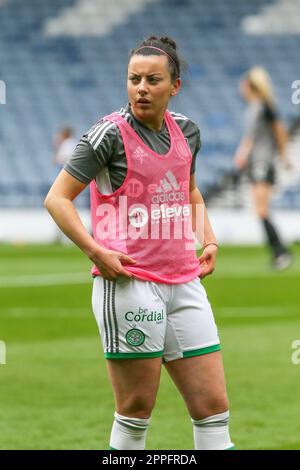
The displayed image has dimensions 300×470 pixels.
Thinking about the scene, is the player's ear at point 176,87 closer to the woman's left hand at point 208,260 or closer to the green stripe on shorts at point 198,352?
the woman's left hand at point 208,260

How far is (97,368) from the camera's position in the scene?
853 cm

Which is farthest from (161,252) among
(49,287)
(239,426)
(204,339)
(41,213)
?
(41,213)

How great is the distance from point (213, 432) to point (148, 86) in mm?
1395

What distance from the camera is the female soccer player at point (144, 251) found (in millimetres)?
4379

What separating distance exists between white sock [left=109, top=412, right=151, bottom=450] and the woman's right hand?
59 centimetres

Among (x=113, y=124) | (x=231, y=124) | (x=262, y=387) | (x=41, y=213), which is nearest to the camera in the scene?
(x=113, y=124)

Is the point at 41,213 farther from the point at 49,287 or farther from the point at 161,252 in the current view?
the point at 161,252

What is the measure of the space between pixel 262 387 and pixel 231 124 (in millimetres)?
22454

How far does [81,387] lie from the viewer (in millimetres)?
7723

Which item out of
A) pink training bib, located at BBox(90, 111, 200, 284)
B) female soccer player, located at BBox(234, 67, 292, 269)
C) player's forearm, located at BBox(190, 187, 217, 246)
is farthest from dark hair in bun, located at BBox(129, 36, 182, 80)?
female soccer player, located at BBox(234, 67, 292, 269)

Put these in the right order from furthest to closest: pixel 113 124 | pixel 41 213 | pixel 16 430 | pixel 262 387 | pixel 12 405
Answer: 1. pixel 41 213
2. pixel 262 387
3. pixel 12 405
4. pixel 16 430
5. pixel 113 124

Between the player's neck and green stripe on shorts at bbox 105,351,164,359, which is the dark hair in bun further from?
green stripe on shorts at bbox 105,351,164,359

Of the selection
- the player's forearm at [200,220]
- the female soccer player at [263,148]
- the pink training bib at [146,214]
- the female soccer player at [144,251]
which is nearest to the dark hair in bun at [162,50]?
the female soccer player at [144,251]

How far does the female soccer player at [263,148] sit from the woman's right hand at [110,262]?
11289 millimetres
